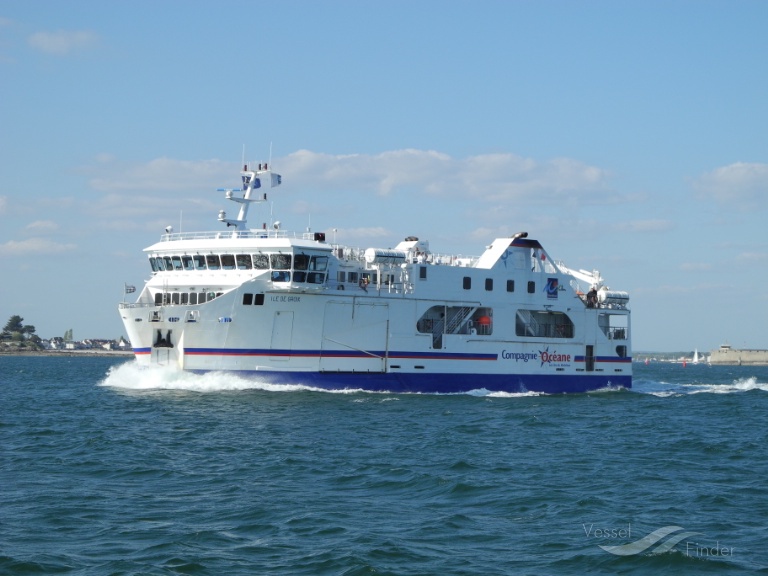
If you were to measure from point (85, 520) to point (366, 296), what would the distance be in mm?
24019

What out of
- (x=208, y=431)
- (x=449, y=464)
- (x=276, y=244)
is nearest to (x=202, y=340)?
(x=276, y=244)

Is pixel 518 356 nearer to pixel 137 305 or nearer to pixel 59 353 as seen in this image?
pixel 137 305

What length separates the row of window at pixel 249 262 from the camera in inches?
1437

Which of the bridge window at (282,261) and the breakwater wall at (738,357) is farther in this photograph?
the breakwater wall at (738,357)

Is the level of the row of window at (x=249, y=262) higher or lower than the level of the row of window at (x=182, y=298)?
higher

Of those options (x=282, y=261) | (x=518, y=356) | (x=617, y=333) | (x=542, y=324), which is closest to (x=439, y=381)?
(x=518, y=356)

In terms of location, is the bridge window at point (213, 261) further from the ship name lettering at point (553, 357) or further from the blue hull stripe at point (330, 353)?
the ship name lettering at point (553, 357)

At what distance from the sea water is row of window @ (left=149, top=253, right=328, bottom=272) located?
5.72 metres

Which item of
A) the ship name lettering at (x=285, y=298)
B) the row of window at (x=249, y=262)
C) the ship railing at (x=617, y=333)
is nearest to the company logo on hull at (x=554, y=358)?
the ship railing at (x=617, y=333)

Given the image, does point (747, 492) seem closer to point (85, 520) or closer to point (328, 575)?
point (328, 575)

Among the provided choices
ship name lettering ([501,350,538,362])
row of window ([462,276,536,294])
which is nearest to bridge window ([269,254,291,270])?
row of window ([462,276,536,294])

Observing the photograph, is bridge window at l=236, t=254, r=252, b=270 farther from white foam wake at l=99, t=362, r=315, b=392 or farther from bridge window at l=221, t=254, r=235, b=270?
white foam wake at l=99, t=362, r=315, b=392

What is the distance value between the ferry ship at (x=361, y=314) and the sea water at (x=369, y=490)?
3.48 m

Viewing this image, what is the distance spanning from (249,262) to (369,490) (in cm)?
2037
